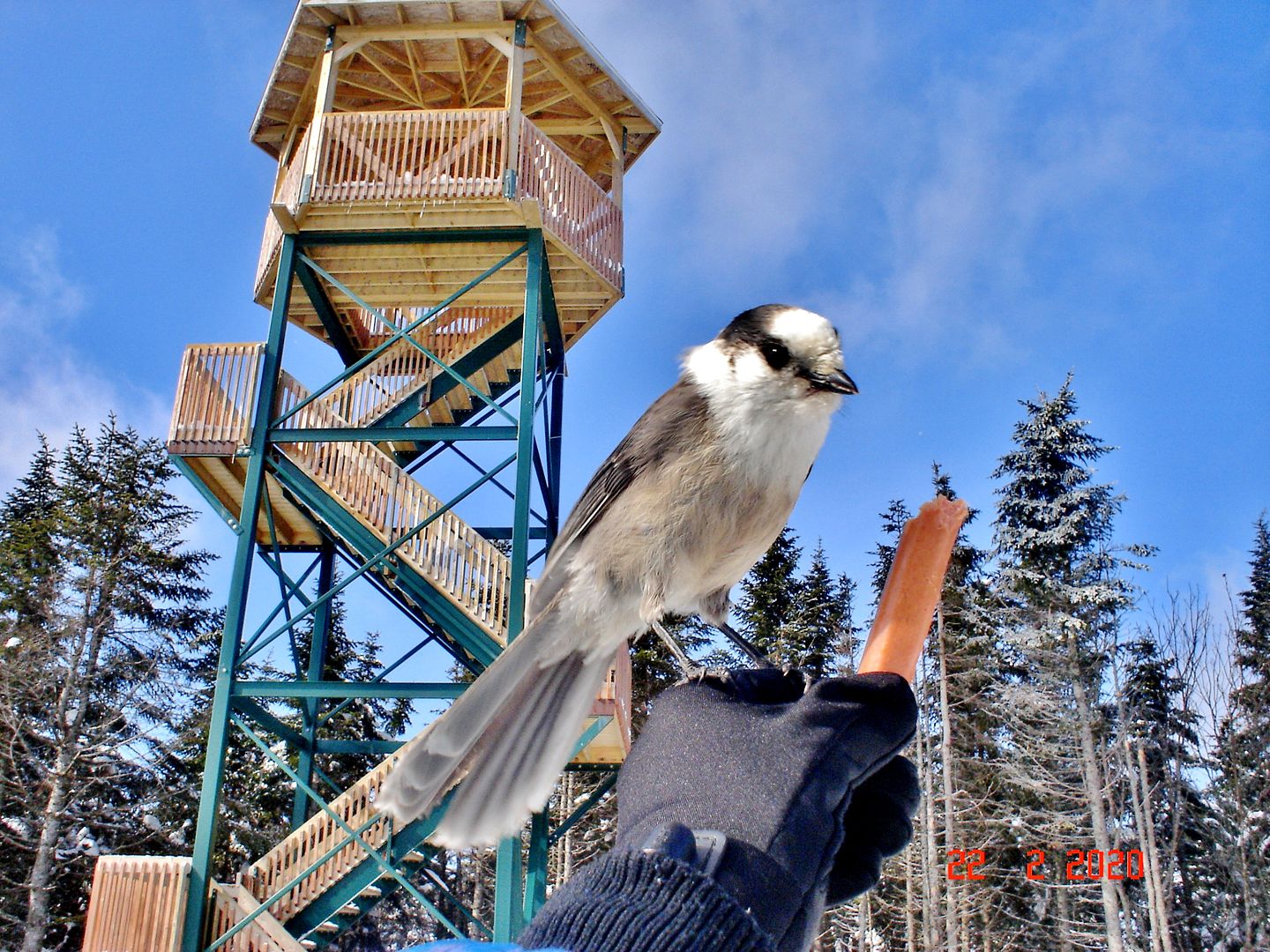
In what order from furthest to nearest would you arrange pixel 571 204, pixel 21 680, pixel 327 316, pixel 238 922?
pixel 21 680 < pixel 327 316 < pixel 571 204 < pixel 238 922

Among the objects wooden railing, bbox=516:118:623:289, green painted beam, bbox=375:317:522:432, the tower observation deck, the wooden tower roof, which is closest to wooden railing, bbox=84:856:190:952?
the tower observation deck

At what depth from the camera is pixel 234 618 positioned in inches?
321

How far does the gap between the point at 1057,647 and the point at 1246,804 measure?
4.25m

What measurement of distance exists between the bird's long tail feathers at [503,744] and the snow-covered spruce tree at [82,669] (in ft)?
49.1

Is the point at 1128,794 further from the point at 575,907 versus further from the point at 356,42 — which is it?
the point at 575,907

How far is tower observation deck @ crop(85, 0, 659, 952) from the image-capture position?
7891 millimetres

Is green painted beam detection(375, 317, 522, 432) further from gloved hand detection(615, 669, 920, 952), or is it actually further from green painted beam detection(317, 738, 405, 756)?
gloved hand detection(615, 669, 920, 952)

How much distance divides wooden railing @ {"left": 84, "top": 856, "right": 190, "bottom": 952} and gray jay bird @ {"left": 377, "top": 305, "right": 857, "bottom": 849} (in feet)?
21.1

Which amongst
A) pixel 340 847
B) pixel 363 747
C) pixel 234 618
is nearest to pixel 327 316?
pixel 234 618

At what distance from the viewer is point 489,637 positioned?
8203mm

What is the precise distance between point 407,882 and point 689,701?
22.3 ft

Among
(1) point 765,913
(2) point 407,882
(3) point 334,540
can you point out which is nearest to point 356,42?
(3) point 334,540

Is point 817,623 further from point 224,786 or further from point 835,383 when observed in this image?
point 835,383

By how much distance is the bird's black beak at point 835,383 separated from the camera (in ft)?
Answer: 7.86
